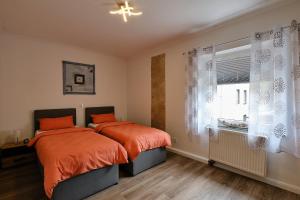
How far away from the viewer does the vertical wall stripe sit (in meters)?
3.74

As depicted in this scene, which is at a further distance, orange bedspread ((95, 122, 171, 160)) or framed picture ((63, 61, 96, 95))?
framed picture ((63, 61, 96, 95))

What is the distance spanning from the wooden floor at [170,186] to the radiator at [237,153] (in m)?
0.20

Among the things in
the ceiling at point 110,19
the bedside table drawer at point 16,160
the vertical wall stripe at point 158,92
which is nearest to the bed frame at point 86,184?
the bedside table drawer at point 16,160

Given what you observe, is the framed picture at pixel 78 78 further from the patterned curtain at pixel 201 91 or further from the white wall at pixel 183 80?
the patterned curtain at pixel 201 91

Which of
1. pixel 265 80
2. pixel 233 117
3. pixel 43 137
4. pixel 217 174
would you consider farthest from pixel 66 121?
pixel 265 80

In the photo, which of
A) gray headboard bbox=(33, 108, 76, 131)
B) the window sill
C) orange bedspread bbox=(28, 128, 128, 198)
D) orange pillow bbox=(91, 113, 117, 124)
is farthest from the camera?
orange pillow bbox=(91, 113, 117, 124)

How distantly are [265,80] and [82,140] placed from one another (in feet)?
9.15

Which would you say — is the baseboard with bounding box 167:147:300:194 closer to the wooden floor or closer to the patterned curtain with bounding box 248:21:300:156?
the wooden floor

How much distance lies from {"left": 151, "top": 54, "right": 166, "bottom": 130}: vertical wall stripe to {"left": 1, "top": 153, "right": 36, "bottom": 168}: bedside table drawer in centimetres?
260

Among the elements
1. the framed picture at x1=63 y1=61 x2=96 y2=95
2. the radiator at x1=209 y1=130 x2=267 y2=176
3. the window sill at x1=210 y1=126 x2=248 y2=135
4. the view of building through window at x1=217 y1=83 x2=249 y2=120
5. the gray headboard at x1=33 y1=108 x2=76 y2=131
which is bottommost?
the radiator at x1=209 y1=130 x2=267 y2=176

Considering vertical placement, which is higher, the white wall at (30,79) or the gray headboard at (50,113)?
the white wall at (30,79)

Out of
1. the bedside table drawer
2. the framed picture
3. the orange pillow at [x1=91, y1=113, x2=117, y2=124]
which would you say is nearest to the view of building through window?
the orange pillow at [x1=91, y1=113, x2=117, y2=124]

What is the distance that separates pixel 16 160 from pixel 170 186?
269 cm

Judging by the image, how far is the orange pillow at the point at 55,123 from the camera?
10.4 ft
